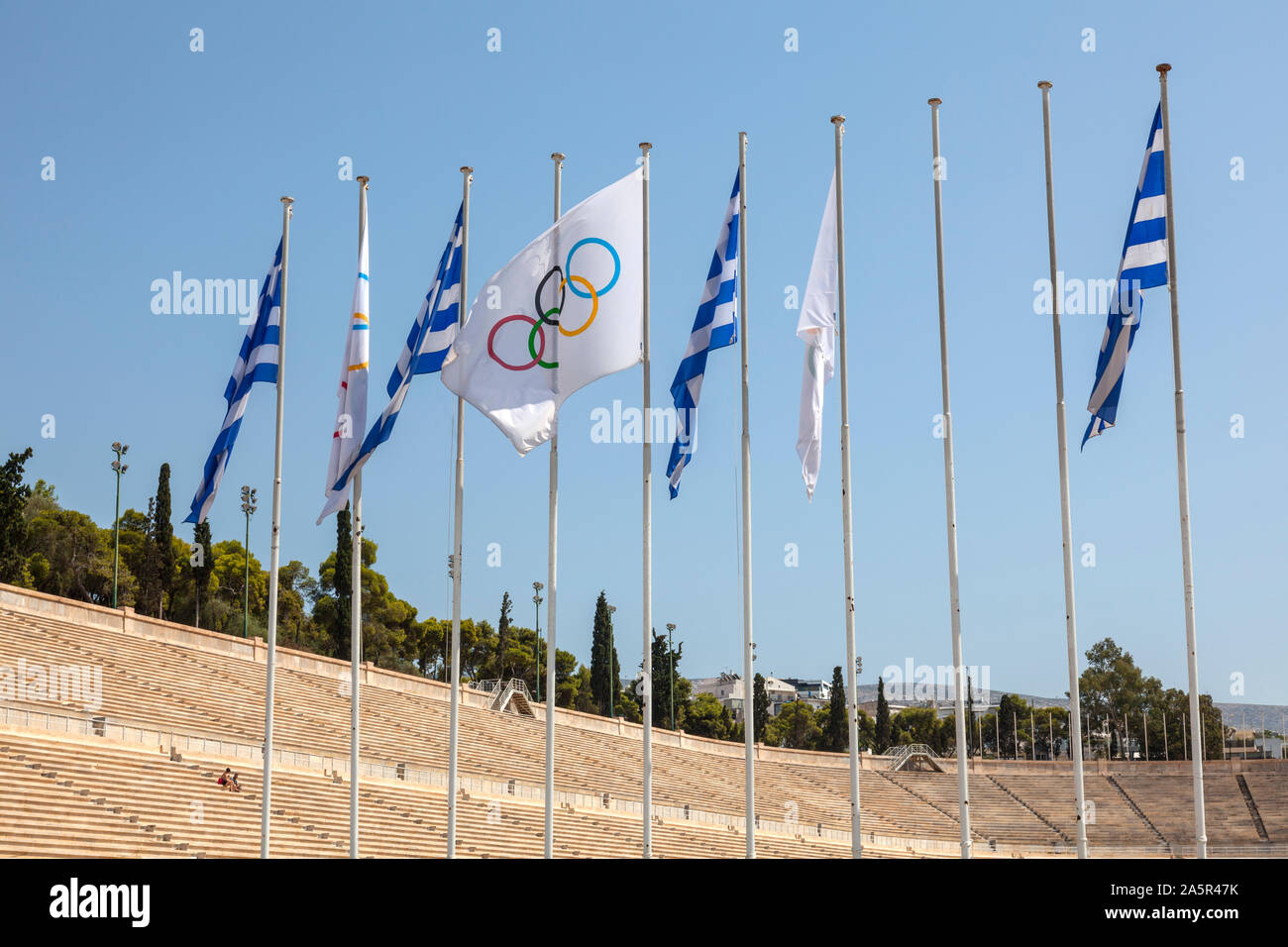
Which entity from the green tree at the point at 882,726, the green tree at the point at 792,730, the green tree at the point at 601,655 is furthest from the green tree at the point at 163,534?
the green tree at the point at 792,730

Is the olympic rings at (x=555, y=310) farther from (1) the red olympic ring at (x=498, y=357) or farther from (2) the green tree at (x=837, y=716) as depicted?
(2) the green tree at (x=837, y=716)

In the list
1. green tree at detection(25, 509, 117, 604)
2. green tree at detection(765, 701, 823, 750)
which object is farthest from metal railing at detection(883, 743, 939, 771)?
green tree at detection(25, 509, 117, 604)

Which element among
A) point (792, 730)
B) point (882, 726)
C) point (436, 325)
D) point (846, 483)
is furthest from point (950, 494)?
point (792, 730)

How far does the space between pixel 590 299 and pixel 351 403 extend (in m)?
4.59

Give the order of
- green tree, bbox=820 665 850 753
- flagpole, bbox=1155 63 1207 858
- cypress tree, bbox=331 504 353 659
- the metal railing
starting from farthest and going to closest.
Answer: green tree, bbox=820 665 850 753 < the metal railing < cypress tree, bbox=331 504 353 659 < flagpole, bbox=1155 63 1207 858

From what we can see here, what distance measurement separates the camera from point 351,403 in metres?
21.6

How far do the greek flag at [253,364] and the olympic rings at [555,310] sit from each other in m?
5.07

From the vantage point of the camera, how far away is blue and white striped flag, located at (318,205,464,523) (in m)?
20.8

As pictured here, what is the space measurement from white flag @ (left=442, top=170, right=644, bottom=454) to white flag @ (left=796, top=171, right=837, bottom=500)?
287 centimetres

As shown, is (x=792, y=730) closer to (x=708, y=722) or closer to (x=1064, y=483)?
(x=708, y=722)

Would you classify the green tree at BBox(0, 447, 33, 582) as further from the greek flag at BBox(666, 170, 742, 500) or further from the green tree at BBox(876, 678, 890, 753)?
the green tree at BBox(876, 678, 890, 753)

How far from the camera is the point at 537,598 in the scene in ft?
253
